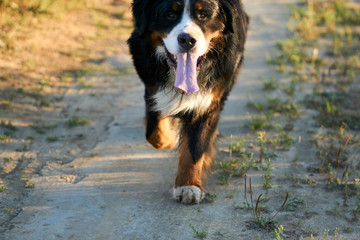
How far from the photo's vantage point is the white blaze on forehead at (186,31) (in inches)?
126

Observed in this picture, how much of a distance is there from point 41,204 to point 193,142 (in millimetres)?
1310

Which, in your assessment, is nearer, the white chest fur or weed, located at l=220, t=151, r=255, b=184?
the white chest fur

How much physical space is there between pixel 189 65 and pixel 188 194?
1030mm

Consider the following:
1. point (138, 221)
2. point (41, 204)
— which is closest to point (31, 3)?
point (41, 204)

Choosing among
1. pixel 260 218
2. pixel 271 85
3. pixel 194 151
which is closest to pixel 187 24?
pixel 194 151

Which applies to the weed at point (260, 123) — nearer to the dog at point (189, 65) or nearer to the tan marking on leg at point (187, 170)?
the dog at point (189, 65)

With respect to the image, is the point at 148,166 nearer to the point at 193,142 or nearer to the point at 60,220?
the point at 193,142

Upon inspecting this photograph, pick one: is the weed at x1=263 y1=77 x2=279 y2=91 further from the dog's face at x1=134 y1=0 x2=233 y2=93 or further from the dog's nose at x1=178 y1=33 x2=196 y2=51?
the dog's nose at x1=178 y1=33 x2=196 y2=51

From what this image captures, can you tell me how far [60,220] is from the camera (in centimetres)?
314

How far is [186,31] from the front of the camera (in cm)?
318

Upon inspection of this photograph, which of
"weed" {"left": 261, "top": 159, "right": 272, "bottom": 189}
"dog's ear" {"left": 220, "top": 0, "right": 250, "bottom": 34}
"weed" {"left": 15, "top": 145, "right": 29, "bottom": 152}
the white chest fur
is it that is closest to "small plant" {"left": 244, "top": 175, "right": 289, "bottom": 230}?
"weed" {"left": 261, "top": 159, "right": 272, "bottom": 189}

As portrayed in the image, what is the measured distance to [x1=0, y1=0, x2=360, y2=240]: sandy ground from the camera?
3.07 meters

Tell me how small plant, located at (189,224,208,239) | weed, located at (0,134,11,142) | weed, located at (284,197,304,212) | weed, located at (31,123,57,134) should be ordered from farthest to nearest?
weed, located at (31,123,57,134), weed, located at (0,134,11,142), weed, located at (284,197,304,212), small plant, located at (189,224,208,239)

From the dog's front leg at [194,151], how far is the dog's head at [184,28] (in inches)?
14.4
